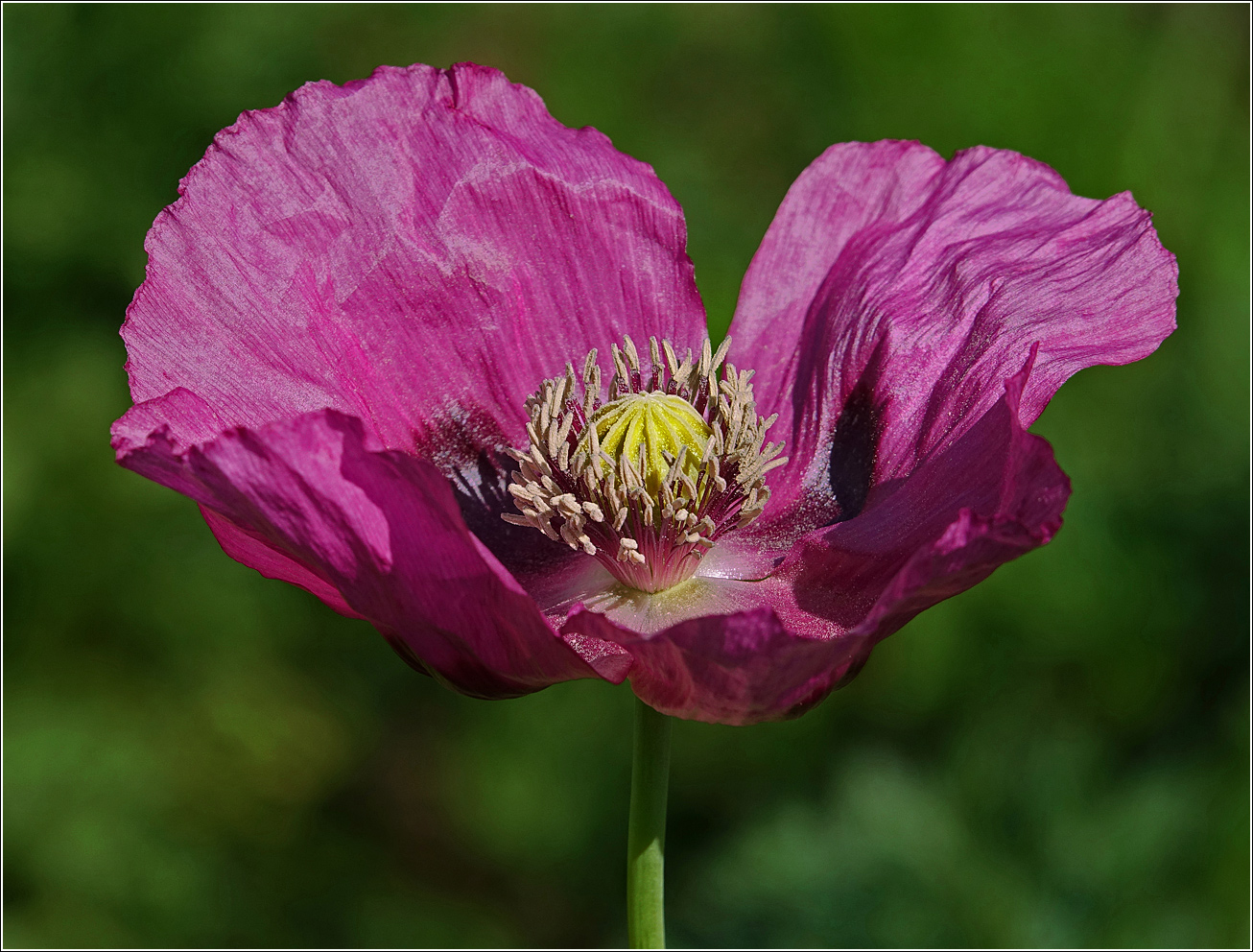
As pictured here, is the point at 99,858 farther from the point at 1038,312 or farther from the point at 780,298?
the point at 1038,312

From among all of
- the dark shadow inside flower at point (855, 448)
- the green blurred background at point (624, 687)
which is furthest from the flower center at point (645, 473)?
the green blurred background at point (624, 687)

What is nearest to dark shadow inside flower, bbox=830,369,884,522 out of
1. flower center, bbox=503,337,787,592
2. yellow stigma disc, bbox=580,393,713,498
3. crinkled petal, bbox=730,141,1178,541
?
crinkled petal, bbox=730,141,1178,541

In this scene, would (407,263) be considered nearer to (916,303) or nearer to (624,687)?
(916,303)

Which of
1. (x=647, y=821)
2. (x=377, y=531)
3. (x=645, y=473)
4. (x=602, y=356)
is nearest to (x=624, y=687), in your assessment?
(x=602, y=356)

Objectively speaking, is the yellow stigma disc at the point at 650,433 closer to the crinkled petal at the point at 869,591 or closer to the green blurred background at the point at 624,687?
the crinkled petal at the point at 869,591

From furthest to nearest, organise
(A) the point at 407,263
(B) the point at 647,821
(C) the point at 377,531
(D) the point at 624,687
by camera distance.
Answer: (D) the point at 624,687 → (A) the point at 407,263 → (B) the point at 647,821 → (C) the point at 377,531

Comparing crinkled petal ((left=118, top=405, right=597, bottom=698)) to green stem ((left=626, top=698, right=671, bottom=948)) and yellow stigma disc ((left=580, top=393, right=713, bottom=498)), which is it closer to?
green stem ((left=626, top=698, right=671, bottom=948))
